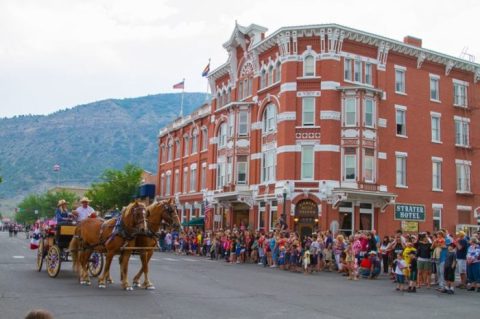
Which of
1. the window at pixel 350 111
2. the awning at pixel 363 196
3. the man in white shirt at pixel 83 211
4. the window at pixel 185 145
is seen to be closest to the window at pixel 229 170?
the awning at pixel 363 196

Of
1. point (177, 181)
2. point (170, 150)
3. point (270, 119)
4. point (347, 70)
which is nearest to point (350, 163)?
point (347, 70)

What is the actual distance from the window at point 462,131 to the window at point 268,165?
15.1 meters

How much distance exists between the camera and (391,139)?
132ft

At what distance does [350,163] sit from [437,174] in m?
8.95

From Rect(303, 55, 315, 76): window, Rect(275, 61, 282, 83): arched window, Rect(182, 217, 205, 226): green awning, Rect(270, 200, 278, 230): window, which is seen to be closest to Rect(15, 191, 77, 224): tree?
Rect(182, 217, 205, 226): green awning

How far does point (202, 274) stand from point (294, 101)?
19.5 meters

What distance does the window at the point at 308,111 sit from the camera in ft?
127

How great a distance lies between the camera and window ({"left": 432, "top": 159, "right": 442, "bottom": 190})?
140 feet

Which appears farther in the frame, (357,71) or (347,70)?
(357,71)

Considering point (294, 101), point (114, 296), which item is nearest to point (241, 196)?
point (294, 101)

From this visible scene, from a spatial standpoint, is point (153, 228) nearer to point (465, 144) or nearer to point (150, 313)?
point (150, 313)

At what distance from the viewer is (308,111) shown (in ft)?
128

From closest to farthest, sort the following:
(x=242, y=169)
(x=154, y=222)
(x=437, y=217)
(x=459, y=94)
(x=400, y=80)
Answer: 1. (x=154, y=222)
2. (x=400, y=80)
3. (x=437, y=217)
4. (x=242, y=169)
5. (x=459, y=94)

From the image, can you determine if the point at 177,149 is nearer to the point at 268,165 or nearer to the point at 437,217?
the point at 268,165
